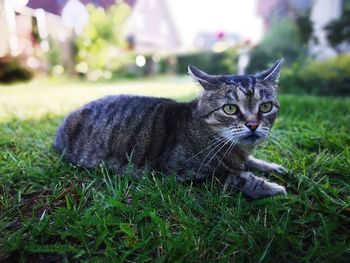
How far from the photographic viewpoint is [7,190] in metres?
1.86

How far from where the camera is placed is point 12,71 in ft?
31.4

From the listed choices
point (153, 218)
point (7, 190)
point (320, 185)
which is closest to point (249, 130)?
point (320, 185)

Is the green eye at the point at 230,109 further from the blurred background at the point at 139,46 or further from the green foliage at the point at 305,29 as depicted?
the green foliage at the point at 305,29

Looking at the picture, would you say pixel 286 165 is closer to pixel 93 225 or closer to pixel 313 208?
pixel 313 208

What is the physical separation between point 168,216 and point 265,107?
3.13ft

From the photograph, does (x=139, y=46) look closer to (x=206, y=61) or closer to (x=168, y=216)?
(x=206, y=61)

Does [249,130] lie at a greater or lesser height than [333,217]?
greater

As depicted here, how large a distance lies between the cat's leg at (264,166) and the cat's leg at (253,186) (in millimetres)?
249

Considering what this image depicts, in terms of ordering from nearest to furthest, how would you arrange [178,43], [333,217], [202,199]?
[333,217], [202,199], [178,43]

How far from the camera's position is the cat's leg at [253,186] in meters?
1.76

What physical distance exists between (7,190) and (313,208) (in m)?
1.74

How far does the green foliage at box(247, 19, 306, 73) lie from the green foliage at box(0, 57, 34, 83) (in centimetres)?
703

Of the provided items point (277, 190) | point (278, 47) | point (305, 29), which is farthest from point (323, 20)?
point (277, 190)

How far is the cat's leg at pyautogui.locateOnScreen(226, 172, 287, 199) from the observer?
69.4 inches
